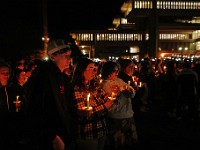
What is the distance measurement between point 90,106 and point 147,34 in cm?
9046

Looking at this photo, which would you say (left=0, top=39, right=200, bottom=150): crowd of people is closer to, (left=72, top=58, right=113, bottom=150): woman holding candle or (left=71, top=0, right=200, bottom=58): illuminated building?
(left=72, top=58, right=113, bottom=150): woman holding candle

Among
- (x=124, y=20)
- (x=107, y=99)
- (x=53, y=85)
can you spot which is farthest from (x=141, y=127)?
(x=124, y=20)

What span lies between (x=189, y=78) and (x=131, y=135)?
14.8ft

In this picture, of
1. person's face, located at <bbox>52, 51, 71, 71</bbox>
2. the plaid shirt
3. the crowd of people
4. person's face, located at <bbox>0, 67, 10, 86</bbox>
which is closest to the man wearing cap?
the crowd of people

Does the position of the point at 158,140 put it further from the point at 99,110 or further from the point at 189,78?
the point at 99,110

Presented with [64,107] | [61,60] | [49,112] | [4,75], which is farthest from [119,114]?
[49,112]

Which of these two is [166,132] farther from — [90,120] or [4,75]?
[4,75]

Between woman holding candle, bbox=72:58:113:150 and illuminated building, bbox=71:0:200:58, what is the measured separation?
84748 millimetres

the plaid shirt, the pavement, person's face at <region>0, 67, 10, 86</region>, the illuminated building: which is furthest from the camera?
the illuminated building

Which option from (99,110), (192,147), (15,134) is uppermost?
(99,110)

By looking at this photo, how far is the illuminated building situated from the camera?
8975cm

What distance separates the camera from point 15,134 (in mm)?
4168

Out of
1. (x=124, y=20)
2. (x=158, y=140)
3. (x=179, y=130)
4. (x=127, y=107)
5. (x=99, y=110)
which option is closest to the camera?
(x=99, y=110)

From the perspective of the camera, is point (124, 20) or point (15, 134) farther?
point (124, 20)
